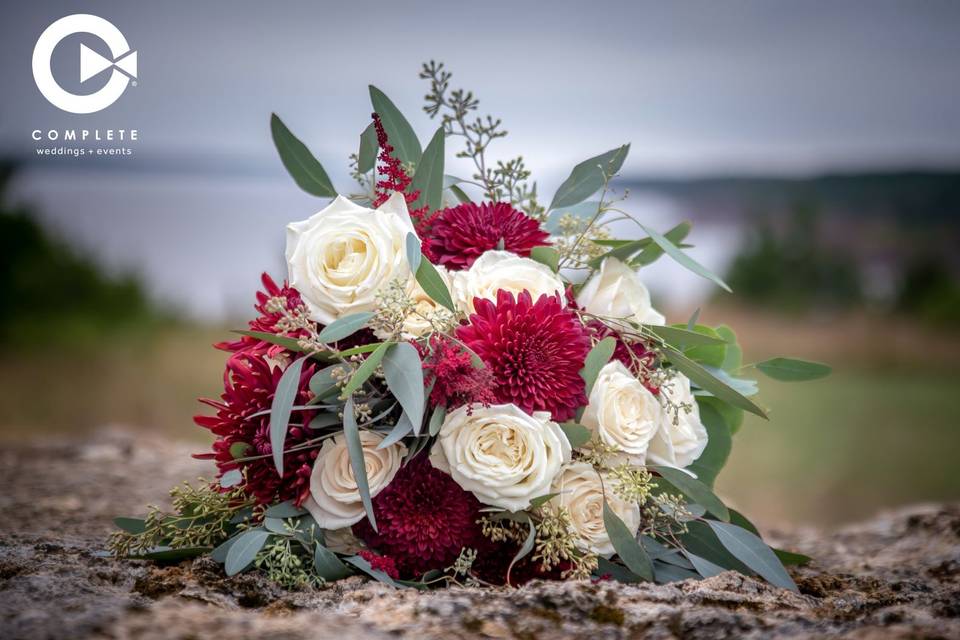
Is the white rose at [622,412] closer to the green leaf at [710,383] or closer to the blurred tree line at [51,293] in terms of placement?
the green leaf at [710,383]

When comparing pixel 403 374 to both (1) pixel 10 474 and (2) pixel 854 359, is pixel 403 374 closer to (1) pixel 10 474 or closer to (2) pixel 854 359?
(1) pixel 10 474

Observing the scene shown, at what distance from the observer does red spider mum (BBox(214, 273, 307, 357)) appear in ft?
4.05

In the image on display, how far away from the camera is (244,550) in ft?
3.74

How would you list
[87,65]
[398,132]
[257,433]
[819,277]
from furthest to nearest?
[819,277]
[87,65]
[398,132]
[257,433]

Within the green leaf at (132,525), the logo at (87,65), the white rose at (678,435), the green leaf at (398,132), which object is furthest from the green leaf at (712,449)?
the logo at (87,65)

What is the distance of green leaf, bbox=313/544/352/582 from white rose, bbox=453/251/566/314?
403 mm

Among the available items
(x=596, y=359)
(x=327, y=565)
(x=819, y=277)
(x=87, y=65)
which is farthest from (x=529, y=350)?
(x=819, y=277)

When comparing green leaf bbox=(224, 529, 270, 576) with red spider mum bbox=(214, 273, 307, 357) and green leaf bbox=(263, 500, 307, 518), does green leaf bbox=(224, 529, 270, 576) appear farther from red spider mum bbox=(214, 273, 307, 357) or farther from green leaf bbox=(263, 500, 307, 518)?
red spider mum bbox=(214, 273, 307, 357)

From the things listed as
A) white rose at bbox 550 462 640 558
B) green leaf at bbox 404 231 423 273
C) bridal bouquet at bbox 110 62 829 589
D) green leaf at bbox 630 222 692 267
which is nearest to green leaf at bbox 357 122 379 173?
bridal bouquet at bbox 110 62 829 589

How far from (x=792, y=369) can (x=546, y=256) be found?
1.62ft

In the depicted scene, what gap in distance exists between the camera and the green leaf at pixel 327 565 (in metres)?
1.18

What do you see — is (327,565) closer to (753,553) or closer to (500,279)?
(500,279)

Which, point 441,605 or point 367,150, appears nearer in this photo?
point 441,605

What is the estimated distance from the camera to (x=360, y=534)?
4.05 ft
